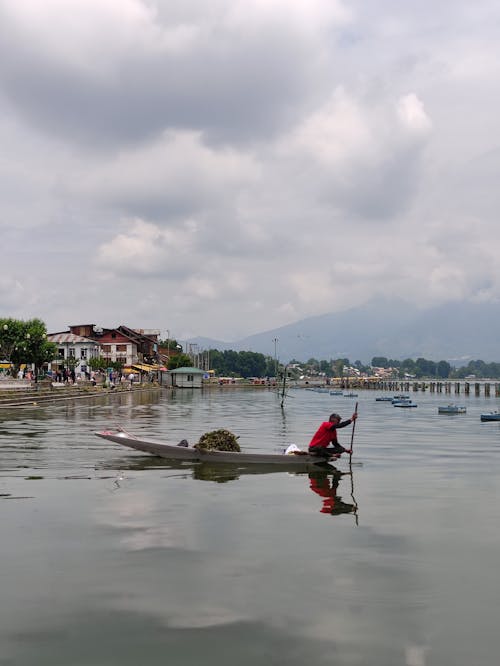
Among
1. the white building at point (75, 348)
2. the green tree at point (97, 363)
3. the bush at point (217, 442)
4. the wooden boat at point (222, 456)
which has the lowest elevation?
the wooden boat at point (222, 456)

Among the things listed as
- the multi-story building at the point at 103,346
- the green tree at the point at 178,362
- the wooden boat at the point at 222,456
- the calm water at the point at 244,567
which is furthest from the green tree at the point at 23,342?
the green tree at the point at 178,362

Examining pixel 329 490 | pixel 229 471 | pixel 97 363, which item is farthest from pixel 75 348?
pixel 329 490

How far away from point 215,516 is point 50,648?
7.35m

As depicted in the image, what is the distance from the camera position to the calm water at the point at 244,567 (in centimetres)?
820

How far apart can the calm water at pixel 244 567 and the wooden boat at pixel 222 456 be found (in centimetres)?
52

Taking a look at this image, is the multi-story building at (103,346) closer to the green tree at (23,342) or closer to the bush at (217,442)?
the green tree at (23,342)

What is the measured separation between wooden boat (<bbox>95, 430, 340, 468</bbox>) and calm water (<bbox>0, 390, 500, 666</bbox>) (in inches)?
20.4

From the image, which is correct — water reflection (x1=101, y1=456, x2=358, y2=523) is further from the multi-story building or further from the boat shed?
the boat shed

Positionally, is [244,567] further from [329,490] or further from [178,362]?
[178,362]

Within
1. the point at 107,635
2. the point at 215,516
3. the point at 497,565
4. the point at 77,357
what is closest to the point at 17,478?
the point at 215,516

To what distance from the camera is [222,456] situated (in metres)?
22.9

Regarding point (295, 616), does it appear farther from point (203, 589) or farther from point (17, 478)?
point (17, 478)

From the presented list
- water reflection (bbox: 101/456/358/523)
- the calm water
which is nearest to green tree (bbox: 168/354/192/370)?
water reflection (bbox: 101/456/358/523)

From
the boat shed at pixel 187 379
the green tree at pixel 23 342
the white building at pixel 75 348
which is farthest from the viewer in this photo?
the boat shed at pixel 187 379
